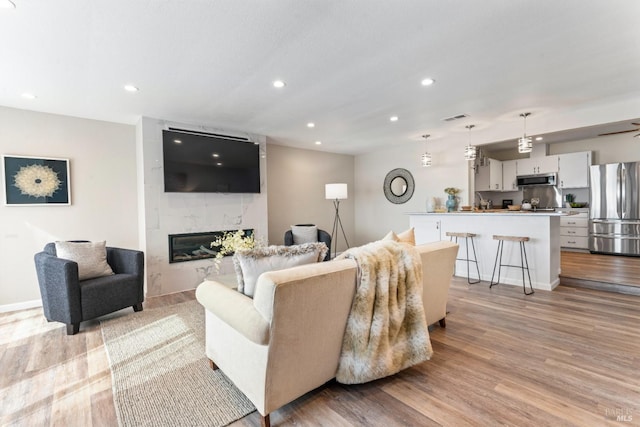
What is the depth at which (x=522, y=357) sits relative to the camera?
226 centimetres

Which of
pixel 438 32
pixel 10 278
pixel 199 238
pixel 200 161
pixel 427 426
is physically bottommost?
pixel 427 426

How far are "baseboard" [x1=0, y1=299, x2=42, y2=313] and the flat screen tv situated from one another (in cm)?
210

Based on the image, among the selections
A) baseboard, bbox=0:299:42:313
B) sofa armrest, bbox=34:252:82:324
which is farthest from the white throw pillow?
baseboard, bbox=0:299:42:313

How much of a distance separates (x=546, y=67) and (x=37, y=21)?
157 inches

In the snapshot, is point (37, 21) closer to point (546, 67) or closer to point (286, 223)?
point (546, 67)

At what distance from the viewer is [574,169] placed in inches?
242

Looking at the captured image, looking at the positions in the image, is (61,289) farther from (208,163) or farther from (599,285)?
(599,285)

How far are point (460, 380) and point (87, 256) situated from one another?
3709mm

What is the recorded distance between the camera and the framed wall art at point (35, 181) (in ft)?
11.6

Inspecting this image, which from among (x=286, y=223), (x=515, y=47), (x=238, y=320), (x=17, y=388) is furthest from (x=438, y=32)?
(x=286, y=223)

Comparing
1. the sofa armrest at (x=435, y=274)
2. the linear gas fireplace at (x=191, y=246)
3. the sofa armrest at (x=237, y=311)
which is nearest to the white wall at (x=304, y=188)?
the linear gas fireplace at (x=191, y=246)

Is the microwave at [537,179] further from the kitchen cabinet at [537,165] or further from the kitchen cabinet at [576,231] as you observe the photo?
the kitchen cabinet at [576,231]

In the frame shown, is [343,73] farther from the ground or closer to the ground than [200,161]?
farther from the ground

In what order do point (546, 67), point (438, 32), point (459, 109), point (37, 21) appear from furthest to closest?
point (459, 109)
point (546, 67)
point (438, 32)
point (37, 21)
